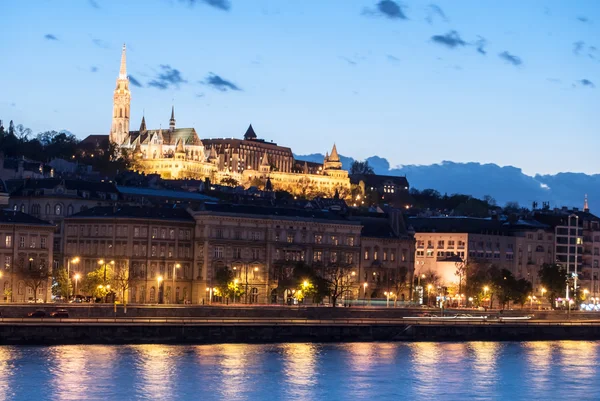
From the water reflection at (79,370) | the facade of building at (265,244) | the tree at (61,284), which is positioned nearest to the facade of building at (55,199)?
the tree at (61,284)

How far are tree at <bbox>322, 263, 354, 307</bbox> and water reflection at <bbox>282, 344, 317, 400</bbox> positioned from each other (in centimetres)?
3260

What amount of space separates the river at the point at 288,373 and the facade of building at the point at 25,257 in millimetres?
23934

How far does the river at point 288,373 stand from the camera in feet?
213

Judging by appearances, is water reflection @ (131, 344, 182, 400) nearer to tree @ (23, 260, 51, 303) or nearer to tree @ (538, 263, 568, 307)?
tree @ (23, 260, 51, 303)

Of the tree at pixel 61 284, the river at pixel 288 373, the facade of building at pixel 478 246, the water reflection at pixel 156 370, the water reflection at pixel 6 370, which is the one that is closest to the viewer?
the water reflection at pixel 6 370

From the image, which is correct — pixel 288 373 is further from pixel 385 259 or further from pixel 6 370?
pixel 385 259

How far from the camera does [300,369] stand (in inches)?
2911

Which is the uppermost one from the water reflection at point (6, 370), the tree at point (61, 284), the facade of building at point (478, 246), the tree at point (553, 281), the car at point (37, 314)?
the facade of building at point (478, 246)

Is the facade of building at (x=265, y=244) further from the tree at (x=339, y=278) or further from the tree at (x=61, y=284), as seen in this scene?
the tree at (x=61, y=284)

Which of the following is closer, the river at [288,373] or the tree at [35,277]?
the river at [288,373]

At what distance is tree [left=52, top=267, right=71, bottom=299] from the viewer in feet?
347

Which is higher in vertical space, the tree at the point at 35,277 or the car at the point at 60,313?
the tree at the point at 35,277

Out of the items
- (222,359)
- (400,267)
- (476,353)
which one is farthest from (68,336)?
(400,267)

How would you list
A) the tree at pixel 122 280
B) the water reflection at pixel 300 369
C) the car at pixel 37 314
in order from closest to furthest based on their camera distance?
1. the water reflection at pixel 300 369
2. the car at pixel 37 314
3. the tree at pixel 122 280
